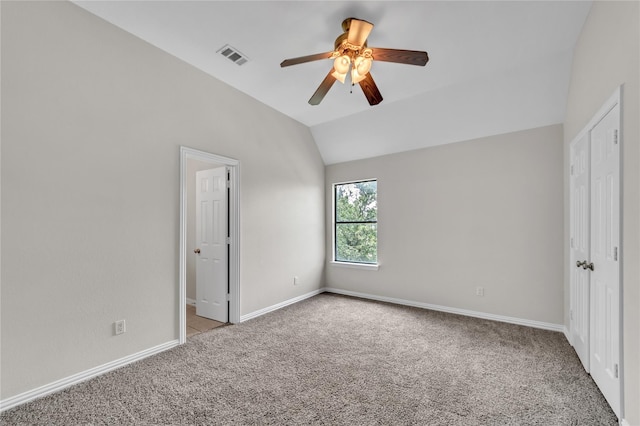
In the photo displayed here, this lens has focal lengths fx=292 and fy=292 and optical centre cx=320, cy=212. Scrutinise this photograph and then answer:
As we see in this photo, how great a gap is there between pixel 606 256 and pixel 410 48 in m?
2.27

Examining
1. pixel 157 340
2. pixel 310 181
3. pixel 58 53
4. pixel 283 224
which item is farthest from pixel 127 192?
pixel 310 181

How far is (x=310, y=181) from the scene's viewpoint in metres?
4.99

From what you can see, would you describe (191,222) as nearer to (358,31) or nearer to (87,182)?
(87,182)

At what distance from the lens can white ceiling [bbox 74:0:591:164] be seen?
2.29 m

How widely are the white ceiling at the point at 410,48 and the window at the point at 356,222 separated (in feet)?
3.60

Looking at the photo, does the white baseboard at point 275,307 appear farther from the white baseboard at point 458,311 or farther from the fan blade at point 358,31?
the fan blade at point 358,31

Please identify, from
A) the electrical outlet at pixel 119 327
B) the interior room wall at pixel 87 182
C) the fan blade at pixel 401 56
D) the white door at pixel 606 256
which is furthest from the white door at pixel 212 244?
the white door at pixel 606 256

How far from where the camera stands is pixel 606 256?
2023 millimetres

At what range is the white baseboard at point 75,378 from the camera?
6.63 feet

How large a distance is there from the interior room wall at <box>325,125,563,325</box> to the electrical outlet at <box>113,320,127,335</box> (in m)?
3.35

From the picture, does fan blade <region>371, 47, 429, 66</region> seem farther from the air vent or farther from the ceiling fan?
the air vent

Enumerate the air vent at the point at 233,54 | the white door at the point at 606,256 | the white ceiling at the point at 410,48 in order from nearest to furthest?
the white door at the point at 606,256
the white ceiling at the point at 410,48
the air vent at the point at 233,54

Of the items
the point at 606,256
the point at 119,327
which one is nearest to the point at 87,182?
the point at 119,327

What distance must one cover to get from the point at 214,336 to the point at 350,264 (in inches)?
97.9
